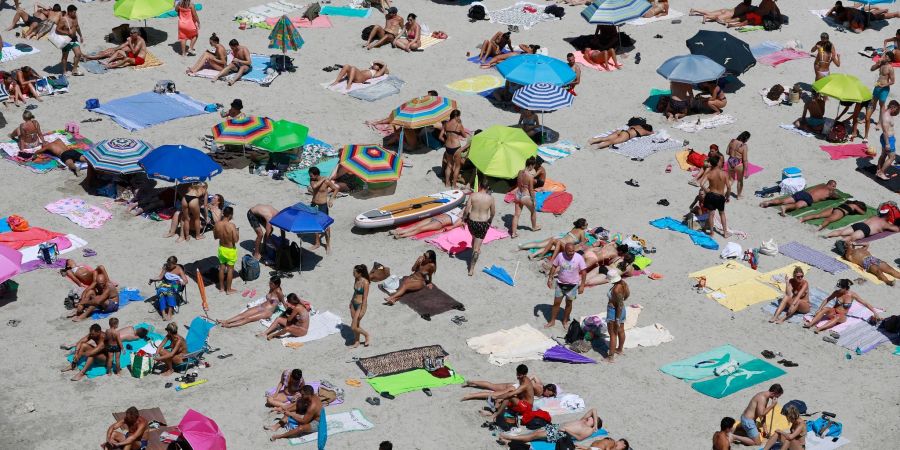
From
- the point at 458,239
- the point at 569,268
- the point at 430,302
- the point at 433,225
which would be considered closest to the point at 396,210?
the point at 433,225

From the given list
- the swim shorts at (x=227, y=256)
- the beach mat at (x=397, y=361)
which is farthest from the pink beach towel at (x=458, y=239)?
the swim shorts at (x=227, y=256)

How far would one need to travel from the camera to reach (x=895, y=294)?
25.7 metres

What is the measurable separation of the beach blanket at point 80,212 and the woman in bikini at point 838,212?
1483 cm

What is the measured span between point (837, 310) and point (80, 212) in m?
15.1

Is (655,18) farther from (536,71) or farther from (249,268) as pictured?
(249,268)

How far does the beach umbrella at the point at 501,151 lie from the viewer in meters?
28.0

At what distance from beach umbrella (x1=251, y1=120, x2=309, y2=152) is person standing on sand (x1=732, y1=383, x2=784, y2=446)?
1232 cm

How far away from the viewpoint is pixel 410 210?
89.0 feet

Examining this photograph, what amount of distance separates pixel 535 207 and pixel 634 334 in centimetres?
474

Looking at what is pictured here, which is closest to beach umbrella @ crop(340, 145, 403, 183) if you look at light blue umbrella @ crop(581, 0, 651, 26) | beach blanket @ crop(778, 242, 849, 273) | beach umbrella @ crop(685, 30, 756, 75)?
beach blanket @ crop(778, 242, 849, 273)

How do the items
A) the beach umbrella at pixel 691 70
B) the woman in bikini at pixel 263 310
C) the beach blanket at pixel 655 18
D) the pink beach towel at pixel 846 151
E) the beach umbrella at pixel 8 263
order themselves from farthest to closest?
the beach blanket at pixel 655 18, the beach umbrella at pixel 691 70, the pink beach towel at pixel 846 151, the woman in bikini at pixel 263 310, the beach umbrella at pixel 8 263

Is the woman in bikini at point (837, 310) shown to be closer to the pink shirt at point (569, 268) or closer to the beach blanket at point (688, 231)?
the beach blanket at point (688, 231)

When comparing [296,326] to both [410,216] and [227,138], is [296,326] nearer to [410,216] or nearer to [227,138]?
[410,216]

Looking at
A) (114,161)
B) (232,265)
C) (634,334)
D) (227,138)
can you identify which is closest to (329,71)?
(227,138)
